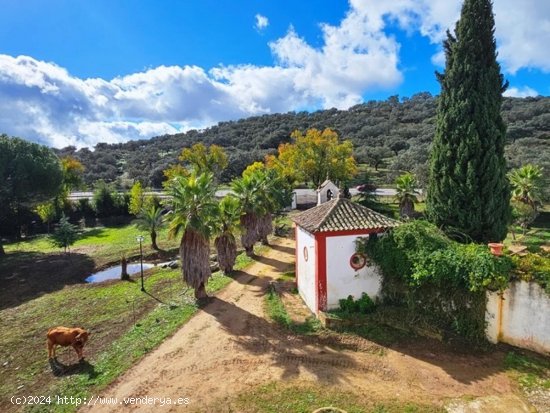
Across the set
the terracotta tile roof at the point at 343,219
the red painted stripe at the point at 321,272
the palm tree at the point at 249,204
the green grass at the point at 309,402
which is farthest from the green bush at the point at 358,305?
the palm tree at the point at 249,204

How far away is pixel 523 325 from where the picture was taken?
543 inches

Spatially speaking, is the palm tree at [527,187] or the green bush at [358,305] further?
the palm tree at [527,187]

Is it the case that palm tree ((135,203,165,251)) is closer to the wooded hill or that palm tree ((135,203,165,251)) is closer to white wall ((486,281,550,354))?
white wall ((486,281,550,354))

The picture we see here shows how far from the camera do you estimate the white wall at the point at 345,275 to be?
1631cm

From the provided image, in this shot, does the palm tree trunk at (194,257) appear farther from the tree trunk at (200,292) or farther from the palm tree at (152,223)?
the palm tree at (152,223)

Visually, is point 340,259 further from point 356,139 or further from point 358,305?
point 356,139

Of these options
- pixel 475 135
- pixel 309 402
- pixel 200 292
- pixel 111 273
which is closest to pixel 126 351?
pixel 200 292

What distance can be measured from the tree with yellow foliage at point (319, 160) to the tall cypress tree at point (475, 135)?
96.3ft

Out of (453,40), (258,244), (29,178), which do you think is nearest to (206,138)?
(29,178)

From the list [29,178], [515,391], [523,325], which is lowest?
[515,391]

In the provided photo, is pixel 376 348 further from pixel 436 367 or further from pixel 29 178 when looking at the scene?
pixel 29 178

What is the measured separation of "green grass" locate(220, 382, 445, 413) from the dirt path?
0.38m

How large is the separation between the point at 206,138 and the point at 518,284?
114550 millimetres

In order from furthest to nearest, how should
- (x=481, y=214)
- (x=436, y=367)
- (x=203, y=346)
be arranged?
1. (x=481, y=214)
2. (x=203, y=346)
3. (x=436, y=367)
